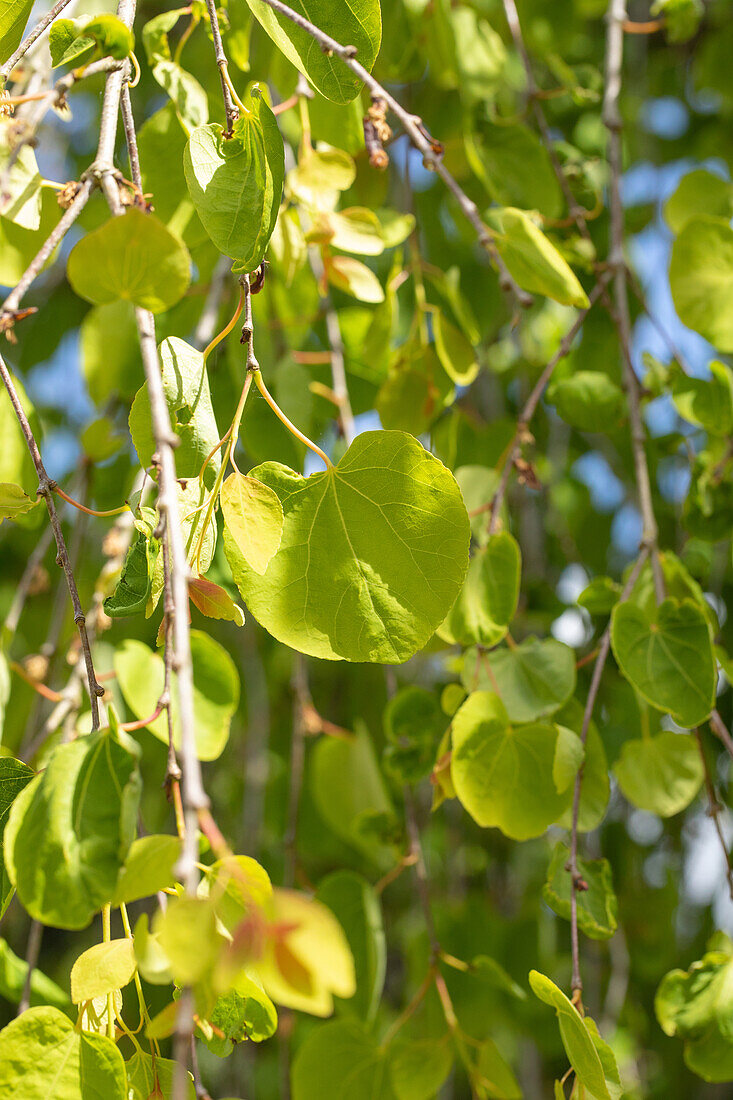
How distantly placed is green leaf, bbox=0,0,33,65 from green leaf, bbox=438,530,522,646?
410 millimetres

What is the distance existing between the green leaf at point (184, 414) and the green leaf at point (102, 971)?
0.21 metres

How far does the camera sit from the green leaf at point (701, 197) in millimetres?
740

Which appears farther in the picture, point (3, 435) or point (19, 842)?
point (3, 435)

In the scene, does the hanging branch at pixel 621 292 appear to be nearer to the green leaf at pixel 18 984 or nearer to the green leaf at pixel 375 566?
the green leaf at pixel 375 566

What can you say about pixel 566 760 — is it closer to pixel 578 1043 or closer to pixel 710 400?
pixel 578 1043

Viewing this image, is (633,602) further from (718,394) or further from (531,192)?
(531,192)

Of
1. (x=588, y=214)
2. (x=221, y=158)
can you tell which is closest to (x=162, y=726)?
(x=221, y=158)

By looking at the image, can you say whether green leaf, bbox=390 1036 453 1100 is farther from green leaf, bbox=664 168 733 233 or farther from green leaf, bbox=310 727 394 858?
green leaf, bbox=664 168 733 233

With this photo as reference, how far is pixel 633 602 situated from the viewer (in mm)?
566

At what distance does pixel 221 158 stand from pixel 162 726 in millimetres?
350

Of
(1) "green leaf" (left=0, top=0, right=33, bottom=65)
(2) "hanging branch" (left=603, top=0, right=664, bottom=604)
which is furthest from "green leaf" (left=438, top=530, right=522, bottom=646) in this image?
(1) "green leaf" (left=0, top=0, right=33, bottom=65)

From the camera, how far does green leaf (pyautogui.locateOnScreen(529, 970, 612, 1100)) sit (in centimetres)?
39

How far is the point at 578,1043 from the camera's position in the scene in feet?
1.31

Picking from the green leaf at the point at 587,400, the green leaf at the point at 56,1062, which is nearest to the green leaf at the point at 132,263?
the green leaf at the point at 56,1062
